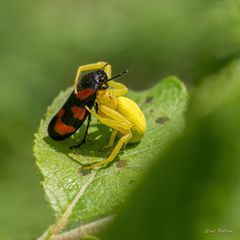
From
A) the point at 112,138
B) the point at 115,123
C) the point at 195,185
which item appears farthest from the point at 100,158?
the point at 195,185

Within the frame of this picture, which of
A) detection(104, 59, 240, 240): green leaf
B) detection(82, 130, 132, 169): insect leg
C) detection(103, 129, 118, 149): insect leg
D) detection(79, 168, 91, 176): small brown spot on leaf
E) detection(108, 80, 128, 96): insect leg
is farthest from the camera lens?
detection(108, 80, 128, 96): insect leg

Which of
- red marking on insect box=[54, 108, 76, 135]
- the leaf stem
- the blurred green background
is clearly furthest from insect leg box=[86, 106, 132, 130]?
the blurred green background

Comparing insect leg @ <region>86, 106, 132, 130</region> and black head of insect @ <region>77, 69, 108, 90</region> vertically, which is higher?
black head of insect @ <region>77, 69, 108, 90</region>

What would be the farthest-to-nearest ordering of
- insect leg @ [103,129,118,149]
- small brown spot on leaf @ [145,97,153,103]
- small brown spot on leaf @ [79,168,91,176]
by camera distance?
small brown spot on leaf @ [145,97,153,103], insect leg @ [103,129,118,149], small brown spot on leaf @ [79,168,91,176]

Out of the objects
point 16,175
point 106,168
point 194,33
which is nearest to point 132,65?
point 194,33

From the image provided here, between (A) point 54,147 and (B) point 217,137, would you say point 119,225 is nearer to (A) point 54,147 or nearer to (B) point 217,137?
(B) point 217,137

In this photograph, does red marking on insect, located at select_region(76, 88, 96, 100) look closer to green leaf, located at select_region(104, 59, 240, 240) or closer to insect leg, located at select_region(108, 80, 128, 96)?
insect leg, located at select_region(108, 80, 128, 96)

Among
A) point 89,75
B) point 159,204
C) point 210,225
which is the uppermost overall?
point 89,75
